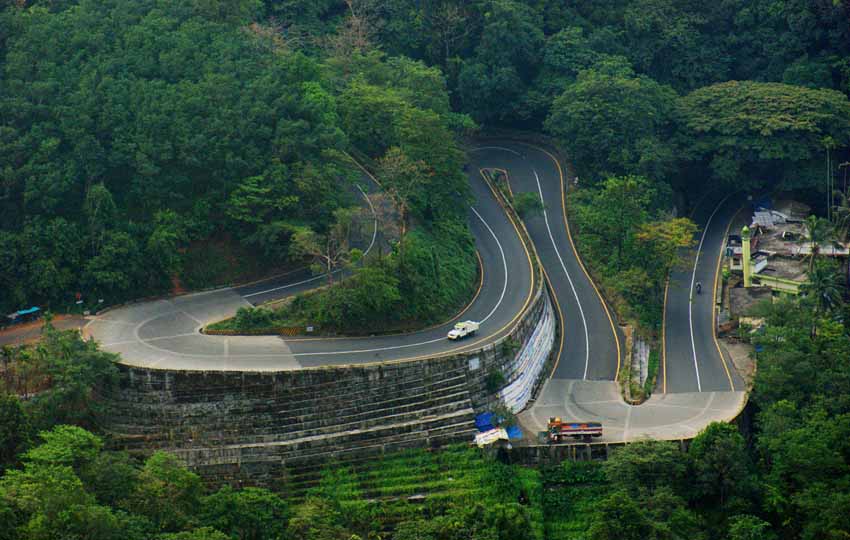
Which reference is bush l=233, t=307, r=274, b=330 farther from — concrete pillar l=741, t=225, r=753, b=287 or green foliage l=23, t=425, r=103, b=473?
concrete pillar l=741, t=225, r=753, b=287

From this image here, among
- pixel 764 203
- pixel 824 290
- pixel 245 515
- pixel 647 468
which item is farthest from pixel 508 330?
pixel 764 203

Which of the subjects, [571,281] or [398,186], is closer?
[398,186]

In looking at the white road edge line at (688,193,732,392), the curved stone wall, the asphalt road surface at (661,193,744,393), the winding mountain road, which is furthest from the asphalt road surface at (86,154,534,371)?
the white road edge line at (688,193,732,392)

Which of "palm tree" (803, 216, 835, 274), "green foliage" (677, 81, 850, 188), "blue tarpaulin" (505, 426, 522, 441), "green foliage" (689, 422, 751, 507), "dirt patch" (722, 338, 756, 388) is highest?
"green foliage" (677, 81, 850, 188)

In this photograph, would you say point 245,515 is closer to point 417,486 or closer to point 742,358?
point 417,486

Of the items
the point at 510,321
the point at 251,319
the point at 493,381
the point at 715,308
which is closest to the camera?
the point at 493,381

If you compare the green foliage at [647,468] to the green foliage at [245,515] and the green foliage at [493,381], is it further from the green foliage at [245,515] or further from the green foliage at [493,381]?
the green foliage at [245,515]

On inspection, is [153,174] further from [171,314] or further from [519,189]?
[519,189]
